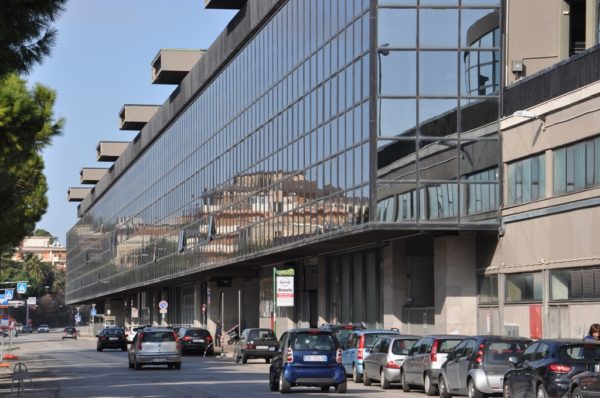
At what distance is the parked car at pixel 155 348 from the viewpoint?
4506 cm

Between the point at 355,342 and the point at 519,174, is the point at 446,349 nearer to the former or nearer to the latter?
the point at 355,342

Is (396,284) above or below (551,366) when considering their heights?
above

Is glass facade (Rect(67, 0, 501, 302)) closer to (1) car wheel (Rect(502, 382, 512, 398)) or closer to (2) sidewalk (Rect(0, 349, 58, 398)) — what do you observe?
(2) sidewalk (Rect(0, 349, 58, 398))

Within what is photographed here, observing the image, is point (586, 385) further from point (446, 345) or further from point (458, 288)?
point (458, 288)

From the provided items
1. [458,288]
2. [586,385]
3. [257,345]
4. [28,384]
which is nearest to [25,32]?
[586,385]

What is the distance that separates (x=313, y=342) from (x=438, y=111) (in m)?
15.9

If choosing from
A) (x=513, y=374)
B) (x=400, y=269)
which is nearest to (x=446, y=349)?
(x=513, y=374)

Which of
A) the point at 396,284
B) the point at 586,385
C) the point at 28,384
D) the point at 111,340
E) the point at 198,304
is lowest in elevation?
the point at 111,340

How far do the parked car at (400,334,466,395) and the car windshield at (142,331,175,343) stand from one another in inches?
581

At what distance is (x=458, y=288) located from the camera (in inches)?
1759

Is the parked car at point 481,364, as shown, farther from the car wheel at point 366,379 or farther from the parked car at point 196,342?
the parked car at point 196,342

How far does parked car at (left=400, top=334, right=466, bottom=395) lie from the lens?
98.6 feet

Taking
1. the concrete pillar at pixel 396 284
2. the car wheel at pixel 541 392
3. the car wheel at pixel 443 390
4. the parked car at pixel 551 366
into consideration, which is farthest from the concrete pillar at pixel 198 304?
the car wheel at pixel 541 392

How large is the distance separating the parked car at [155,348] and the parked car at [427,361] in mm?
14798
